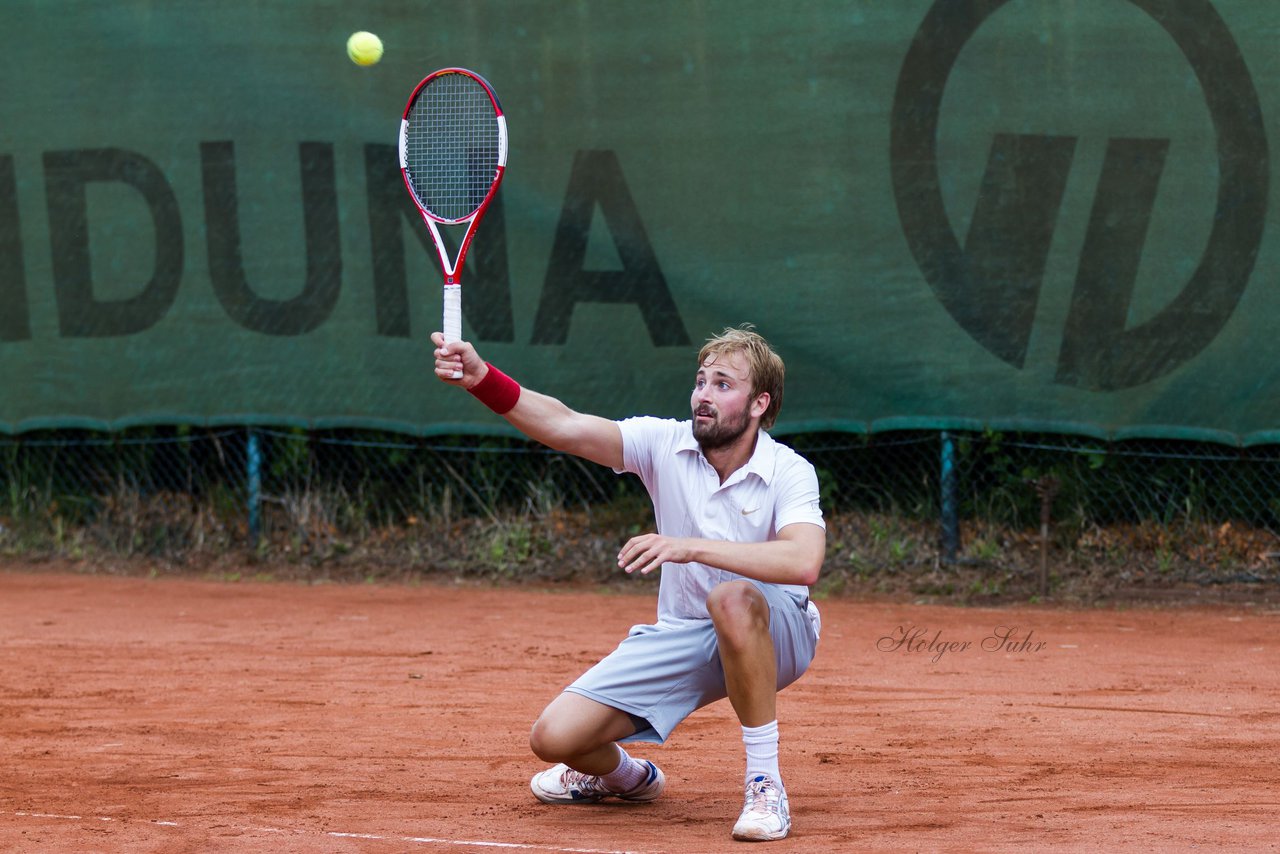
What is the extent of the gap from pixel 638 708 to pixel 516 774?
2.26 feet

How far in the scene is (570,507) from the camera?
8.01 metres

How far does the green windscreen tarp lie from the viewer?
675 centimetres

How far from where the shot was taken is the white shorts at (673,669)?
3.78m

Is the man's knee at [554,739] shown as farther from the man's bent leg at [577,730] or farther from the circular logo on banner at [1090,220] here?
the circular logo on banner at [1090,220]

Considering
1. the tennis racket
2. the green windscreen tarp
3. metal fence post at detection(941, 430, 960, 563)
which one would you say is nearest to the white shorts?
the tennis racket

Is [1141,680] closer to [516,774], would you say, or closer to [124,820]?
[516,774]

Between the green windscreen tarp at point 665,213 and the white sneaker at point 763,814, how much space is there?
3697 millimetres

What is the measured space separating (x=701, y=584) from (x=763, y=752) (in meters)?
0.47

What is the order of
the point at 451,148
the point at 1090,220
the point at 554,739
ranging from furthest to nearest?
the point at 1090,220 < the point at 451,148 < the point at 554,739

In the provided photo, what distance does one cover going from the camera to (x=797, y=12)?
7102mm

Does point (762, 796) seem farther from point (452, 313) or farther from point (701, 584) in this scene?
point (452, 313)

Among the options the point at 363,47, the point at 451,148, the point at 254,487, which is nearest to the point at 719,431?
the point at 451,148

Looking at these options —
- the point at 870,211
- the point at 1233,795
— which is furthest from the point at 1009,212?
the point at 1233,795

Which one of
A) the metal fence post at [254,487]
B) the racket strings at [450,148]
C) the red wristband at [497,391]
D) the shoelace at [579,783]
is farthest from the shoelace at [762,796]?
the metal fence post at [254,487]
